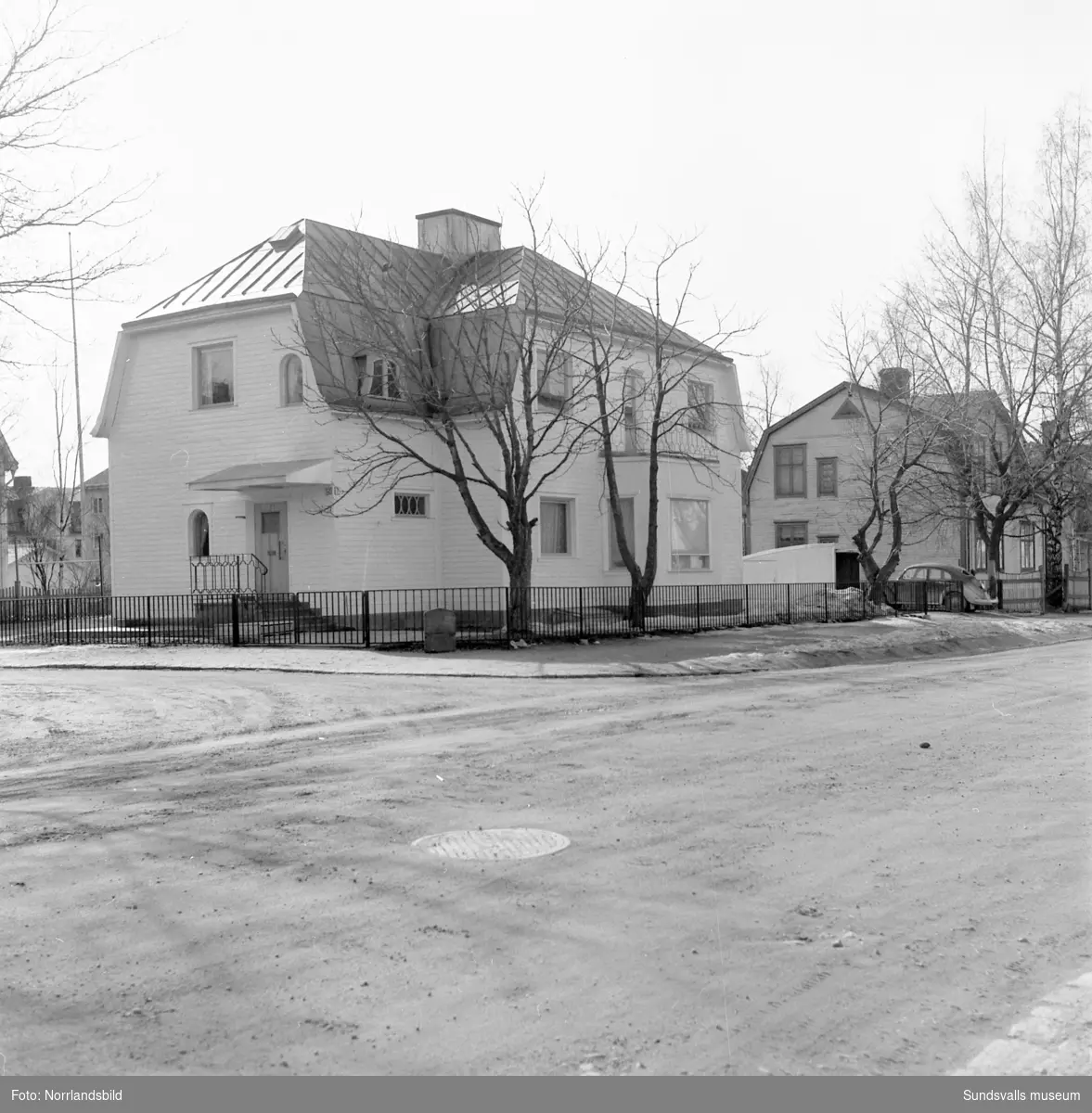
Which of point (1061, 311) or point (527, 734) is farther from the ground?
point (1061, 311)

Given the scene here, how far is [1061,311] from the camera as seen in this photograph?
39.5 meters

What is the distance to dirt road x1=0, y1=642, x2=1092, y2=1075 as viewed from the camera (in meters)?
4.77

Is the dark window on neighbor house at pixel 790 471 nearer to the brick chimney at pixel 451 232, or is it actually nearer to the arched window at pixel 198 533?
the brick chimney at pixel 451 232

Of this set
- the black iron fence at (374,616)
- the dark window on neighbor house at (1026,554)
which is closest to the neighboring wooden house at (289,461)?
the black iron fence at (374,616)

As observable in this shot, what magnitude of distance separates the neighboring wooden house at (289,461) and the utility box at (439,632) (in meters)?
5.80

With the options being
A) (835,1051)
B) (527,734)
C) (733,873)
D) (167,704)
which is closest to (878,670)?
(527,734)

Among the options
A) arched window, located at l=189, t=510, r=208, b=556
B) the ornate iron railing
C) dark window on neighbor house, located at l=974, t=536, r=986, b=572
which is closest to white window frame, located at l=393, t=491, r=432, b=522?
the ornate iron railing

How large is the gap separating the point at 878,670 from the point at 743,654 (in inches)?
110

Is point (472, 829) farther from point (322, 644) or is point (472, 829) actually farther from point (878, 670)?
point (322, 644)

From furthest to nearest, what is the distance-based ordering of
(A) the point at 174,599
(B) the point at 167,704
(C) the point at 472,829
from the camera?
(A) the point at 174,599, (B) the point at 167,704, (C) the point at 472,829

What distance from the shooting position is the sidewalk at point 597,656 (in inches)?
830

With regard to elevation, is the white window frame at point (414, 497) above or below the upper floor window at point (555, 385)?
below
